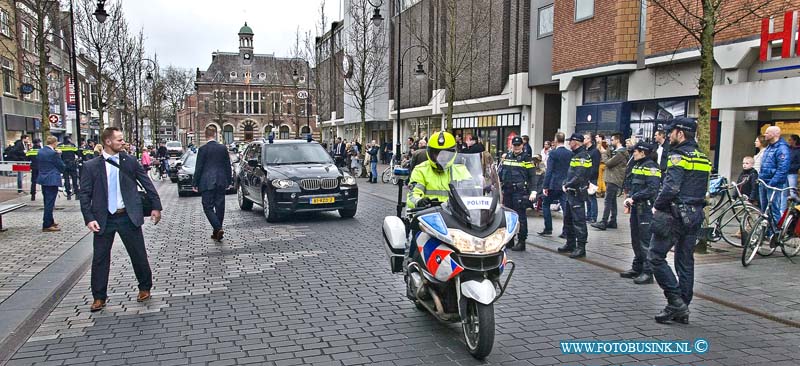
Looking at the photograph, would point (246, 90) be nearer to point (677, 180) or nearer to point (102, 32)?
point (102, 32)

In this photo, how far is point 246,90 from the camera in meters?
92.4

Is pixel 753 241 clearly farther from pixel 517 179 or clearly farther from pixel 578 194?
pixel 517 179

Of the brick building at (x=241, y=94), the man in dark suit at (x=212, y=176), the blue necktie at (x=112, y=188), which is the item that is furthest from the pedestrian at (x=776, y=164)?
the brick building at (x=241, y=94)

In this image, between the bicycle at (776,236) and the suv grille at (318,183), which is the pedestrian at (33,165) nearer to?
the suv grille at (318,183)

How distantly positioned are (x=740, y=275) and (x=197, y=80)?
308 feet

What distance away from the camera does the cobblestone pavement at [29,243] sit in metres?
6.98

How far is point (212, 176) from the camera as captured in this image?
9.42 metres

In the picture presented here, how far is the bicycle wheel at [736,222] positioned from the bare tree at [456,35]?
1122 centimetres

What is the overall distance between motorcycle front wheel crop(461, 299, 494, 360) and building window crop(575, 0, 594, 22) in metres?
17.5

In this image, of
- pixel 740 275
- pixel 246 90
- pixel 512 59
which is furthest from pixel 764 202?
pixel 246 90

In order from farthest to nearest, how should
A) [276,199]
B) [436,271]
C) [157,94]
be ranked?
→ [157,94] → [276,199] → [436,271]

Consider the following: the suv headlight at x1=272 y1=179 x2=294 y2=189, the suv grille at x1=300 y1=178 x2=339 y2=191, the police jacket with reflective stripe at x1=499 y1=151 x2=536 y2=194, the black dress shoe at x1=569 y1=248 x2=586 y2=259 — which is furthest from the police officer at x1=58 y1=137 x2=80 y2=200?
the black dress shoe at x1=569 y1=248 x2=586 y2=259

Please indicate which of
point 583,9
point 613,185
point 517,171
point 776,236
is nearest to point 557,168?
point 517,171

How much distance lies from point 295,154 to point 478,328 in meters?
9.16
